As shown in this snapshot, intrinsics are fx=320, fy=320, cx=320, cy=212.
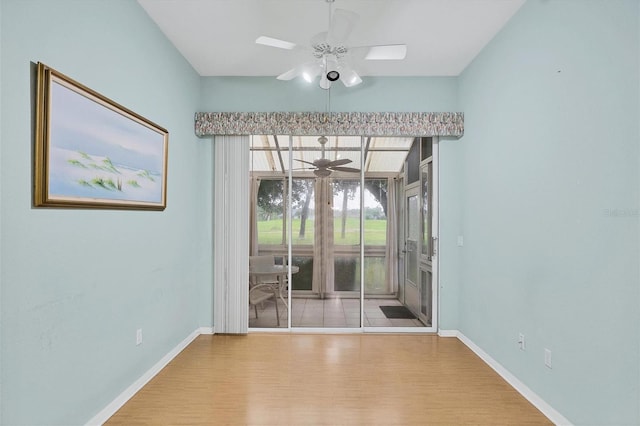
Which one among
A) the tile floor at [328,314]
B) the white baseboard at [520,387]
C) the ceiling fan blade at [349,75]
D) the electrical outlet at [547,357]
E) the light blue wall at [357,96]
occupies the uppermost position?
the light blue wall at [357,96]

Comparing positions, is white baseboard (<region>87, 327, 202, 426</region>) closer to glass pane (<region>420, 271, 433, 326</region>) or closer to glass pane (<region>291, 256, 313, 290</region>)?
glass pane (<region>291, 256, 313, 290</region>)

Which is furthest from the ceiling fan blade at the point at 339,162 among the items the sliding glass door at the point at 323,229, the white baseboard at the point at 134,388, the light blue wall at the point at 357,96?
the white baseboard at the point at 134,388

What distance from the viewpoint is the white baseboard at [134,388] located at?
6.82 ft

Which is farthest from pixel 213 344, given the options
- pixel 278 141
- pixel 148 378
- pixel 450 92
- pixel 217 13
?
pixel 450 92

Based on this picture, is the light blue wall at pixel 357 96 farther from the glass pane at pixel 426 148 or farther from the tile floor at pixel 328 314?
the tile floor at pixel 328 314

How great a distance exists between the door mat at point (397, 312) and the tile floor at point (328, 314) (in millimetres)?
36

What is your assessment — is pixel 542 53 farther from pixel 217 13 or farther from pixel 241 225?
pixel 241 225

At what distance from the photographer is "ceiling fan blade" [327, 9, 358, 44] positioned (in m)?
2.00

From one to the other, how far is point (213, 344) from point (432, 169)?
314 cm

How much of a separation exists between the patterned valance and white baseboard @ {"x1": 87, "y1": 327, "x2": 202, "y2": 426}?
90.1 inches

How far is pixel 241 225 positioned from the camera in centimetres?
370

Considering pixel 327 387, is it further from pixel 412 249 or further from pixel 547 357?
pixel 412 249

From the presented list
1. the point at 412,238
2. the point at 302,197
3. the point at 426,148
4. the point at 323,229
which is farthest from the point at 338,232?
the point at 426,148

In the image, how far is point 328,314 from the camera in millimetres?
3834
